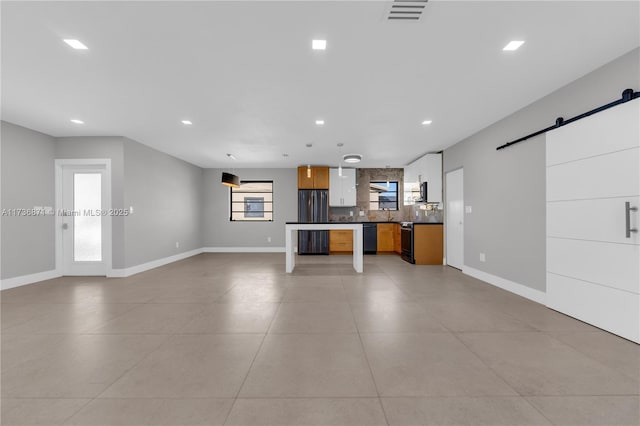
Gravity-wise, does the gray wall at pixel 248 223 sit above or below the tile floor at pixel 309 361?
above

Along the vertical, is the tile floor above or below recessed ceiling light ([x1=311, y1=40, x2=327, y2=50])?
below

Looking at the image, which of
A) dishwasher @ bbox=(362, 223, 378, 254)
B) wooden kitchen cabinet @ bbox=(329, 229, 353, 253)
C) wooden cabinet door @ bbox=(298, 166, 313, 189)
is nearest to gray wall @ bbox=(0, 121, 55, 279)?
wooden cabinet door @ bbox=(298, 166, 313, 189)

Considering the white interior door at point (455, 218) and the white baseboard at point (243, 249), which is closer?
the white interior door at point (455, 218)

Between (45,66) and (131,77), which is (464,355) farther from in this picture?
(45,66)

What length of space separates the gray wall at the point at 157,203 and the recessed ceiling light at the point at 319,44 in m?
4.76

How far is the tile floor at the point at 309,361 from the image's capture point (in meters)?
1.56

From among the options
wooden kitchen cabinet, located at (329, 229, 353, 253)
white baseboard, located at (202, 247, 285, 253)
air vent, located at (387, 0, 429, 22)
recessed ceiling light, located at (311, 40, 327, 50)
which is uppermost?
recessed ceiling light, located at (311, 40, 327, 50)

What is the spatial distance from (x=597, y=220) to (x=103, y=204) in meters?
7.61

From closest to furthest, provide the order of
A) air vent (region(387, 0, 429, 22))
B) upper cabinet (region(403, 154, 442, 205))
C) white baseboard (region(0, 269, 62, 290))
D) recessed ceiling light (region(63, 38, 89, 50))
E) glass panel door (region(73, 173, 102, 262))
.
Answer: air vent (region(387, 0, 429, 22)), recessed ceiling light (region(63, 38, 89, 50)), white baseboard (region(0, 269, 62, 290)), glass panel door (region(73, 173, 102, 262)), upper cabinet (region(403, 154, 442, 205))

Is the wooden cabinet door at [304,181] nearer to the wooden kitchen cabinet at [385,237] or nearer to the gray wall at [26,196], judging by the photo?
the wooden kitchen cabinet at [385,237]

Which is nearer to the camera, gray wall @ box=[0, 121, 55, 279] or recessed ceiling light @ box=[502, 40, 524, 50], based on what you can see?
recessed ceiling light @ box=[502, 40, 524, 50]

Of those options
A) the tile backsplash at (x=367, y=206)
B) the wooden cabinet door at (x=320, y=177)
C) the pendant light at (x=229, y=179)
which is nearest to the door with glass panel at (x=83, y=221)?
the pendant light at (x=229, y=179)

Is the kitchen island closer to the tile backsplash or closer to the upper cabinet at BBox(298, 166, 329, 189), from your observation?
the upper cabinet at BBox(298, 166, 329, 189)

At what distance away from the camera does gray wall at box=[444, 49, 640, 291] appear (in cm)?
284
